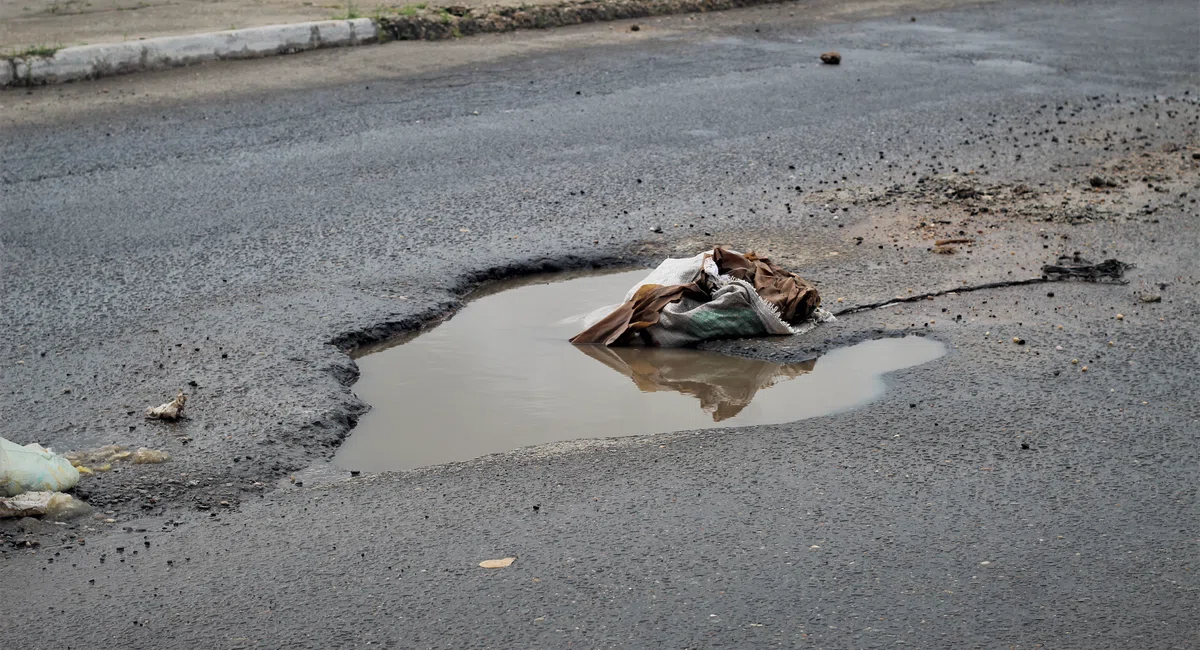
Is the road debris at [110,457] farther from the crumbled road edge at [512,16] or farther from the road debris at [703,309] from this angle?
the crumbled road edge at [512,16]

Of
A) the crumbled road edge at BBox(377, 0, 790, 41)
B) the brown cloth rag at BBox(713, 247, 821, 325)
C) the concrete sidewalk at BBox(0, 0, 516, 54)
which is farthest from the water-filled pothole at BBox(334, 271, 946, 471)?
the crumbled road edge at BBox(377, 0, 790, 41)

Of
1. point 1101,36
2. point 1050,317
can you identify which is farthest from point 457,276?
point 1101,36

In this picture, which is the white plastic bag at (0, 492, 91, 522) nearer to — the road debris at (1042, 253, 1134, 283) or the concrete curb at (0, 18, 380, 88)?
the road debris at (1042, 253, 1134, 283)

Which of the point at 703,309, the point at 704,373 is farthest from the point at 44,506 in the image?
the point at 703,309

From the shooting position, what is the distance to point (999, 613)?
3.27 meters

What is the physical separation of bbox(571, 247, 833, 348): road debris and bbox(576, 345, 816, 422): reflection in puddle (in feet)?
0.28

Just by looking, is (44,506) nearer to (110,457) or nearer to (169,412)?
(110,457)

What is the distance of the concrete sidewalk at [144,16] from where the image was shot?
10367 mm

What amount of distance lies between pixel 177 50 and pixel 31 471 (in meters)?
7.15

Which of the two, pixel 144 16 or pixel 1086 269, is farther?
pixel 144 16

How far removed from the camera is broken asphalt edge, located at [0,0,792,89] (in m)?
9.59

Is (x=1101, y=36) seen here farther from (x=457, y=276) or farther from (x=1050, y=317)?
(x=457, y=276)

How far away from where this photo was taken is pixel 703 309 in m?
5.30

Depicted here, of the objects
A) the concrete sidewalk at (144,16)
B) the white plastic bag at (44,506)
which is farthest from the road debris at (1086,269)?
the concrete sidewalk at (144,16)
